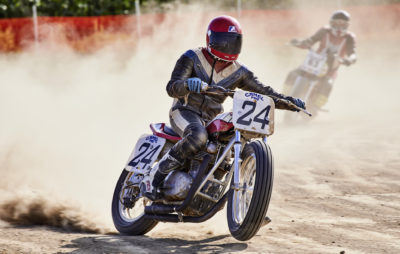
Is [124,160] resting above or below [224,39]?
below

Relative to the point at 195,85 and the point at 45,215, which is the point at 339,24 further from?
the point at 195,85

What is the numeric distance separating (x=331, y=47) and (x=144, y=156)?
887cm

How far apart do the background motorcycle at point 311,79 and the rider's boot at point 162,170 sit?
27.5 feet

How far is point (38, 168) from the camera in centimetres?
938

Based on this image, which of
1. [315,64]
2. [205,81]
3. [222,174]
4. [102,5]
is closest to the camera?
[222,174]

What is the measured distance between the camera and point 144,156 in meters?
6.64

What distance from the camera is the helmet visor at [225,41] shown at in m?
6.07

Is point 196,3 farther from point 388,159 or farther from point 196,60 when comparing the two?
point 196,60

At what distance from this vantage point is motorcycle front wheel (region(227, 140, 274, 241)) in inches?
209

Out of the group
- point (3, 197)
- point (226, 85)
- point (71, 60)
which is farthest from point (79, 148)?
point (71, 60)

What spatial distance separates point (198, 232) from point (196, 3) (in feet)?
59.8

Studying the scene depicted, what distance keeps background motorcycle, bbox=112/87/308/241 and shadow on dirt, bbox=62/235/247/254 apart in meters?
0.18

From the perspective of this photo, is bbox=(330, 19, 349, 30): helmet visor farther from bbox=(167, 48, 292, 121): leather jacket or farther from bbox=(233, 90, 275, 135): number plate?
bbox=(233, 90, 275, 135): number plate

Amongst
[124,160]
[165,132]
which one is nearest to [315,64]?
[124,160]
